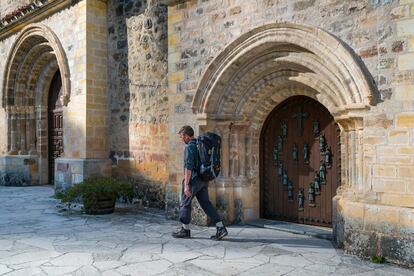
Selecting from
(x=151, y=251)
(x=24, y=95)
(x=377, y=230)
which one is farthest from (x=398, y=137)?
(x=24, y=95)

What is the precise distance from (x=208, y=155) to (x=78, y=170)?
13.5 feet

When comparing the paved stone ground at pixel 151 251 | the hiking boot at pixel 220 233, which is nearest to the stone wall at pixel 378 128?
the paved stone ground at pixel 151 251

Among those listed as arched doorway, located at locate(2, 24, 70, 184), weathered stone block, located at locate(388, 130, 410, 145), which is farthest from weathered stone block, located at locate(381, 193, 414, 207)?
arched doorway, located at locate(2, 24, 70, 184)

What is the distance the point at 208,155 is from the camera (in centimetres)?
495

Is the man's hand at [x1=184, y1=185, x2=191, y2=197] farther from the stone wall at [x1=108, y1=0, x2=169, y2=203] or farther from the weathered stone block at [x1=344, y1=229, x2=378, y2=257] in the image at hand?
the stone wall at [x1=108, y1=0, x2=169, y2=203]

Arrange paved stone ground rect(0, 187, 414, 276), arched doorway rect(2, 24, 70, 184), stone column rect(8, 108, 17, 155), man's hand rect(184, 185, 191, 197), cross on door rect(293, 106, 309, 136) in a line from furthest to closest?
1. stone column rect(8, 108, 17, 155)
2. arched doorway rect(2, 24, 70, 184)
3. cross on door rect(293, 106, 309, 136)
4. man's hand rect(184, 185, 191, 197)
5. paved stone ground rect(0, 187, 414, 276)

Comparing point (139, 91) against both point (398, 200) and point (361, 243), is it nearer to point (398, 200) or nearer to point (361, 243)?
point (361, 243)

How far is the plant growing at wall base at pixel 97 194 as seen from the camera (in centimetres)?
666

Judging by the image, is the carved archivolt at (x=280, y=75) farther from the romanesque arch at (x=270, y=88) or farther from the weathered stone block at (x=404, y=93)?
the weathered stone block at (x=404, y=93)

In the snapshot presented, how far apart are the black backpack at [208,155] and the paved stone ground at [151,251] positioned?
0.82 metres

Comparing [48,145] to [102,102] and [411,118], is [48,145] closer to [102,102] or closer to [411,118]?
[102,102]

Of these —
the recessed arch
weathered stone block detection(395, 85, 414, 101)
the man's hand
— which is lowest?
the man's hand

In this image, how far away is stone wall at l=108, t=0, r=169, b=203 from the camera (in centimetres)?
718

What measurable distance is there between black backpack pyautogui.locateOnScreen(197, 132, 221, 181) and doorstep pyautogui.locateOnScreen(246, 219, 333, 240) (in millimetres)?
1274
